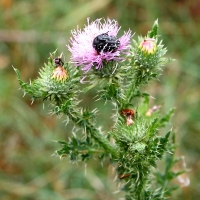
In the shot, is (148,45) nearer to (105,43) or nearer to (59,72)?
(105,43)

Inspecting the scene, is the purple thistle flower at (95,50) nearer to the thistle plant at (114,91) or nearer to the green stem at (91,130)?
the thistle plant at (114,91)

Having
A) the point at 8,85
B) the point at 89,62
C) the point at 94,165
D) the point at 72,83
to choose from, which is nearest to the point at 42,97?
the point at 72,83

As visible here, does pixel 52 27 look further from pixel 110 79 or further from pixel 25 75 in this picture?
pixel 110 79

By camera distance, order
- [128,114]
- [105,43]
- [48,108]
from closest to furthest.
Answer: [105,43], [128,114], [48,108]

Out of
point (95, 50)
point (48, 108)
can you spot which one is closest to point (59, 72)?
point (95, 50)

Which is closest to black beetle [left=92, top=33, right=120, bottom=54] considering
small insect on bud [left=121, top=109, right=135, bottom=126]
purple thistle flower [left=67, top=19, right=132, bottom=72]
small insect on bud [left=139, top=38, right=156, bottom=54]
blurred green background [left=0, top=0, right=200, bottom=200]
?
purple thistle flower [left=67, top=19, right=132, bottom=72]

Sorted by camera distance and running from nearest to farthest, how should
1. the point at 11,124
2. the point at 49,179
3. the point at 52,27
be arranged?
the point at 49,179
the point at 11,124
the point at 52,27

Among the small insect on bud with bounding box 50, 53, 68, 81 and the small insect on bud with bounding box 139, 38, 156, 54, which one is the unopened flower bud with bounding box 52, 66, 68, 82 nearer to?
the small insect on bud with bounding box 50, 53, 68, 81
